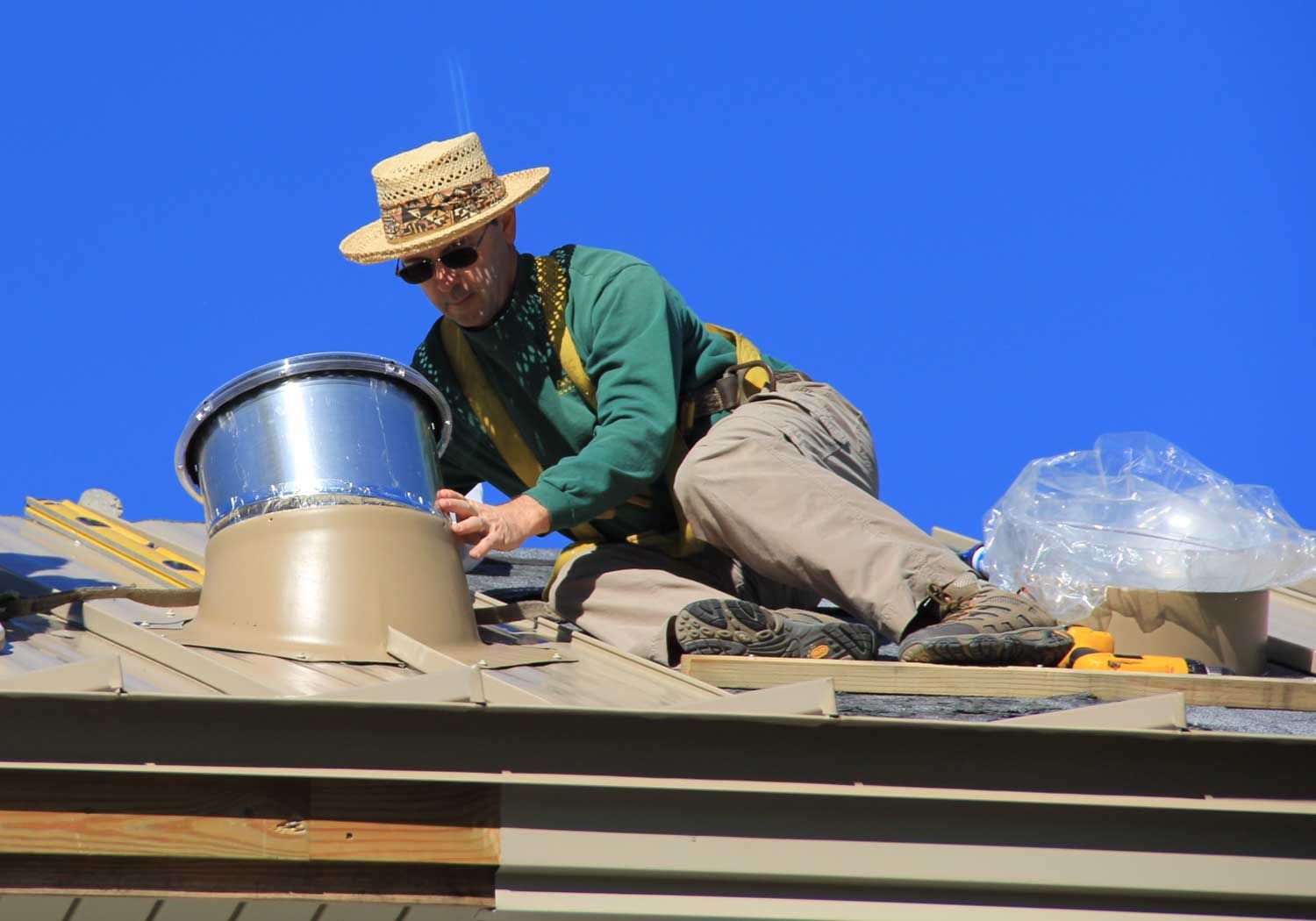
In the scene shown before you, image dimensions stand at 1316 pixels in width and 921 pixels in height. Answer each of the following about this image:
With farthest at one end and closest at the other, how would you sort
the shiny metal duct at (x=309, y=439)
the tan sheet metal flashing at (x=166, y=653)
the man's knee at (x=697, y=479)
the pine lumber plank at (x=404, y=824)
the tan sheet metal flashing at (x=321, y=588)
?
the man's knee at (x=697, y=479), the shiny metal duct at (x=309, y=439), the tan sheet metal flashing at (x=321, y=588), the tan sheet metal flashing at (x=166, y=653), the pine lumber plank at (x=404, y=824)

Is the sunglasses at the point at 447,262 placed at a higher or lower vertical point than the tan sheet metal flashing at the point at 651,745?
higher

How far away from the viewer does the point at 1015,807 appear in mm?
3496

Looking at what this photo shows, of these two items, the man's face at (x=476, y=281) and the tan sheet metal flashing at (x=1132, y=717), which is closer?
the tan sheet metal flashing at (x=1132, y=717)

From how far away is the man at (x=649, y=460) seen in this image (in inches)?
181

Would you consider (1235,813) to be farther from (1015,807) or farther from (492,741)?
(492,741)

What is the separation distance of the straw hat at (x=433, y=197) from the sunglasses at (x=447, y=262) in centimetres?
5

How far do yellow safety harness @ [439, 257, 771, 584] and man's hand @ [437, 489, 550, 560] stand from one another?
2.10 feet

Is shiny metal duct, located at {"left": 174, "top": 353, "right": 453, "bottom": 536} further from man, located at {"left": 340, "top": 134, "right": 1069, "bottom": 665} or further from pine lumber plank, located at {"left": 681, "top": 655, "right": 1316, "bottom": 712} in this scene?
pine lumber plank, located at {"left": 681, "top": 655, "right": 1316, "bottom": 712}

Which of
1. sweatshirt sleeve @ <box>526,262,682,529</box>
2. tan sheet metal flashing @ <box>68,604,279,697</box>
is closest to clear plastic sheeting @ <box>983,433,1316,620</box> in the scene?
sweatshirt sleeve @ <box>526,262,682,529</box>

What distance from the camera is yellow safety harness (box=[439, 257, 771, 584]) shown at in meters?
5.29

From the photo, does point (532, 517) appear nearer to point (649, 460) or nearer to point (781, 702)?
point (649, 460)

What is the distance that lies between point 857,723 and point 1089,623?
1.81m

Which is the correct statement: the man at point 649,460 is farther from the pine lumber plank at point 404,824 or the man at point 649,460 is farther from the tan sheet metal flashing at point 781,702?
the pine lumber plank at point 404,824

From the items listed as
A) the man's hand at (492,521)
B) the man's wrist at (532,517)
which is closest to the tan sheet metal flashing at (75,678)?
the man's hand at (492,521)
